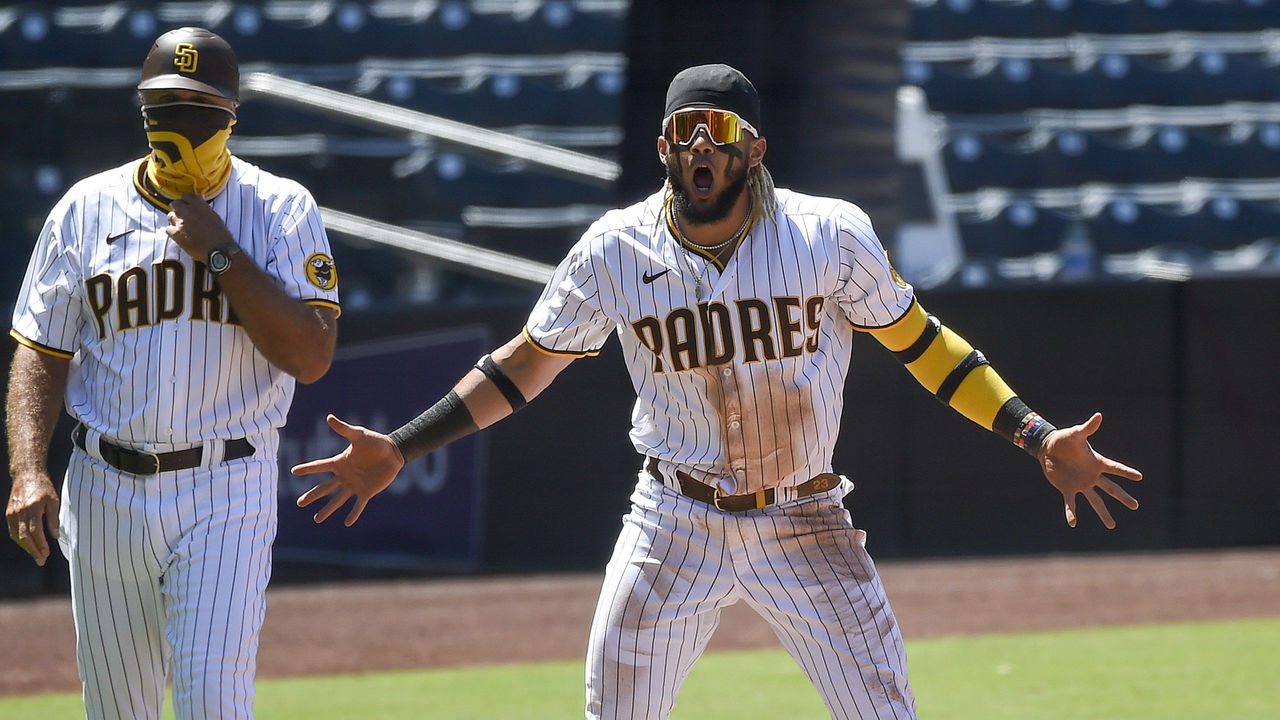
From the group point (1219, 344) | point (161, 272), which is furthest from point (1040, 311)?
point (161, 272)

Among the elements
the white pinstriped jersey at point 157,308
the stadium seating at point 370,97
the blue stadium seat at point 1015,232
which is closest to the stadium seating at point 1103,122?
the blue stadium seat at point 1015,232

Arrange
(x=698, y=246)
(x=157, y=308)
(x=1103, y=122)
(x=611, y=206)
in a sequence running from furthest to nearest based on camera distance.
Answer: (x=1103, y=122), (x=611, y=206), (x=698, y=246), (x=157, y=308)

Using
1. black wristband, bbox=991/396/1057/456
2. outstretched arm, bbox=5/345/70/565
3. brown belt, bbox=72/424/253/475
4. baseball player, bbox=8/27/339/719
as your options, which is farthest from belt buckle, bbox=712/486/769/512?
outstretched arm, bbox=5/345/70/565

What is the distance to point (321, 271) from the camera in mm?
3381

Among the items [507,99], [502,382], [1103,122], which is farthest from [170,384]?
[1103,122]

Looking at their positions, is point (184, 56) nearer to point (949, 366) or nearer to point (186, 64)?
point (186, 64)

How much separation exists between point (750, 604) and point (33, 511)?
1528 mm

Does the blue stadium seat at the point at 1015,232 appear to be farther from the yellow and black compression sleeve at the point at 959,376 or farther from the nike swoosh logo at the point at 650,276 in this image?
the nike swoosh logo at the point at 650,276

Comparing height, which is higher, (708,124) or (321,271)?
(708,124)

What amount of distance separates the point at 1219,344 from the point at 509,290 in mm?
4008

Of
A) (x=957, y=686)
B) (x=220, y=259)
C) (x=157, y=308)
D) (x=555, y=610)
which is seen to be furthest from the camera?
(x=555, y=610)

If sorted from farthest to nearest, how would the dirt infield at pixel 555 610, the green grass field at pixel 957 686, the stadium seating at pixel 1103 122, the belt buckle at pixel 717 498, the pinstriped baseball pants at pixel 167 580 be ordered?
the stadium seating at pixel 1103 122
the dirt infield at pixel 555 610
the green grass field at pixel 957 686
the belt buckle at pixel 717 498
the pinstriped baseball pants at pixel 167 580

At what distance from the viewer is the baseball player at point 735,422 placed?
10.9 feet

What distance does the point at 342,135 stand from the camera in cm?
1041
